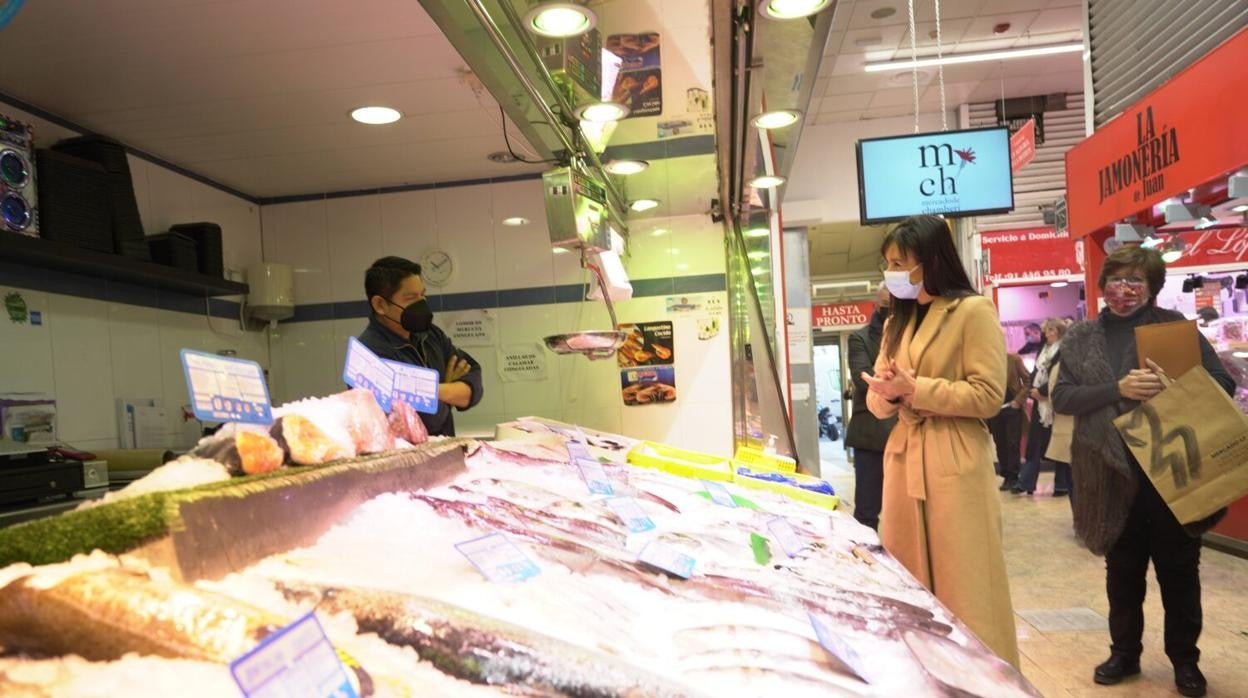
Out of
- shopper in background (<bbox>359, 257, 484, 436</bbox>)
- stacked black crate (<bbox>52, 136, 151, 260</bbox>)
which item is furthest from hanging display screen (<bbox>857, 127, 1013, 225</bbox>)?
stacked black crate (<bbox>52, 136, 151, 260</bbox>)

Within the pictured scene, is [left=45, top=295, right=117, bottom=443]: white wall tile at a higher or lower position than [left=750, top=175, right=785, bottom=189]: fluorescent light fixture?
lower

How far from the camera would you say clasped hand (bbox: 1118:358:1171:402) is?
2652mm

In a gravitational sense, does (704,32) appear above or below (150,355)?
above

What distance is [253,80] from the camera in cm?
318

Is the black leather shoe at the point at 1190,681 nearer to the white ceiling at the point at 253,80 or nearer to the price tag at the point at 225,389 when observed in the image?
the price tag at the point at 225,389

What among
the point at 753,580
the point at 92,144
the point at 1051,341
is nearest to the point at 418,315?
the point at 753,580

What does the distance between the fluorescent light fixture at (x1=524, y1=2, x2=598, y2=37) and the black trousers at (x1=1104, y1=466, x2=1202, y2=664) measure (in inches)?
97.5

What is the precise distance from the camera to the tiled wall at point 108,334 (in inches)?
130

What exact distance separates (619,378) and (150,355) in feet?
8.89

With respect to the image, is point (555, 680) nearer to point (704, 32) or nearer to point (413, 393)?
point (413, 393)

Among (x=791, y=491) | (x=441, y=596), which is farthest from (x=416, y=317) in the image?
(x=441, y=596)

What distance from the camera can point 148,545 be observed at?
28.5 inches

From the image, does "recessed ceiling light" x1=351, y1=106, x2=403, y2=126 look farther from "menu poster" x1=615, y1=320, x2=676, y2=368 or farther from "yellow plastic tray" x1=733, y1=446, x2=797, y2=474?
"yellow plastic tray" x1=733, y1=446, x2=797, y2=474

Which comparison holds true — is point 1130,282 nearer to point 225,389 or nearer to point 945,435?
point 945,435
